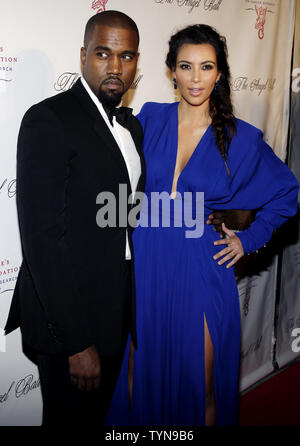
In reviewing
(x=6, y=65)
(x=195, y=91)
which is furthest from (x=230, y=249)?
(x=6, y=65)

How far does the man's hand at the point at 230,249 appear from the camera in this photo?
6.59ft

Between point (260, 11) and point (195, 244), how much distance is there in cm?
173

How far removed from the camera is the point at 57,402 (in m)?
1.75

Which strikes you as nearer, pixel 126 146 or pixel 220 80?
pixel 126 146

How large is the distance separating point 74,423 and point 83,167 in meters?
1.03

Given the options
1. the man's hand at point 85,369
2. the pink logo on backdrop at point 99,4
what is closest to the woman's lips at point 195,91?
the pink logo on backdrop at point 99,4

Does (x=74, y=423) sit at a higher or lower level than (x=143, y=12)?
lower

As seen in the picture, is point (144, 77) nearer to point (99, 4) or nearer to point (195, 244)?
point (99, 4)

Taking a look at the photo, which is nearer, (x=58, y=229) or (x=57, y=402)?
(x=58, y=229)

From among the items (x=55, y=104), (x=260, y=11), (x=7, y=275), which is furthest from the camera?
(x=260, y=11)

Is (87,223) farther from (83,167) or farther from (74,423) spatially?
(74,423)

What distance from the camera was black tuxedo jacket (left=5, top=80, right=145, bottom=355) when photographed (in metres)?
1.37

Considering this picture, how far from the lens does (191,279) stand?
196cm
